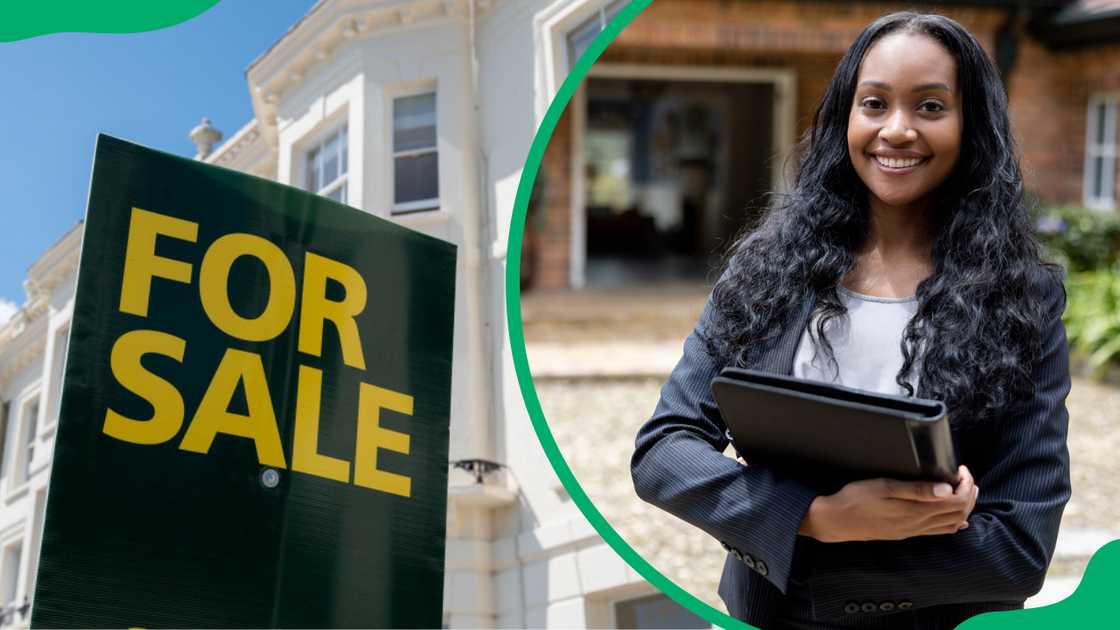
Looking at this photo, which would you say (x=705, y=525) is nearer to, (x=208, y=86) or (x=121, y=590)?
(x=121, y=590)

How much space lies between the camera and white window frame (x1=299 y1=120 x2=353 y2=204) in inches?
62.9

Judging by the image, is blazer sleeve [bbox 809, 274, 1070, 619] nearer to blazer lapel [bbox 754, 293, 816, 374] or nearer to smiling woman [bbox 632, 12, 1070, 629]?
smiling woman [bbox 632, 12, 1070, 629]

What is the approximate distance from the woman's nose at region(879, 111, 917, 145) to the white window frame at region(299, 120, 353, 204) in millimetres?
737

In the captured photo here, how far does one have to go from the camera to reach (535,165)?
1646 mm

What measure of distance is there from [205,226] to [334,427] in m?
0.32

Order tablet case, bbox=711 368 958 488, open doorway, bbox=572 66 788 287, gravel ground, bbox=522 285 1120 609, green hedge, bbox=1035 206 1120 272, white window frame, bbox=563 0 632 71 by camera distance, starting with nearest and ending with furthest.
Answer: tablet case, bbox=711 368 958 488
white window frame, bbox=563 0 632 71
gravel ground, bbox=522 285 1120 609
green hedge, bbox=1035 206 1120 272
open doorway, bbox=572 66 788 287

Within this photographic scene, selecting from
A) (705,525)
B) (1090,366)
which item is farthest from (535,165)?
(1090,366)

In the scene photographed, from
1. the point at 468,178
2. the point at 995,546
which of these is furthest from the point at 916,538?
the point at 468,178

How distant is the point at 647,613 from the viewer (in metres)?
1.64

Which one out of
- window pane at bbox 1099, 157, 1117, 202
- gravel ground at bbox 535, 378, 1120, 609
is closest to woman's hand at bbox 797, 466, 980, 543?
gravel ground at bbox 535, 378, 1120, 609

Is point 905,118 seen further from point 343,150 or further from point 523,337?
point 343,150

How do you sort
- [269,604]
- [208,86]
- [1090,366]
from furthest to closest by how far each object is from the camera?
[1090,366] < [208,86] < [269,604]

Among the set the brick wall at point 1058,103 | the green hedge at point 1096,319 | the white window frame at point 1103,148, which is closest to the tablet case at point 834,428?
the green hedge at point 1096,319

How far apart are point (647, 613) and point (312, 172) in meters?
0.80
